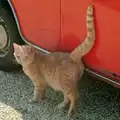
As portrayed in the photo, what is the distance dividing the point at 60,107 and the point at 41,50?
0.61m

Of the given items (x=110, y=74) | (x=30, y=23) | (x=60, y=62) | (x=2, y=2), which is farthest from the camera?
(x=2, y=2)

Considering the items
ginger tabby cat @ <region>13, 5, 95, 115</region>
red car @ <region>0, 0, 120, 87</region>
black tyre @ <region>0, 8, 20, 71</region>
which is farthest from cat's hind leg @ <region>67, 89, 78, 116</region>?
black tyre @ <region>0, 8, 20, 71</region>

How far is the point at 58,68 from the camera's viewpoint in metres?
3.31

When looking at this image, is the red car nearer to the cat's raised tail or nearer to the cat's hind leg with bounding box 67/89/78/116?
the cat's raised tail

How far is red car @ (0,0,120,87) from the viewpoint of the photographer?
281 cm

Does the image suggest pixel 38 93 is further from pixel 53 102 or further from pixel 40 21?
pixel 40 21

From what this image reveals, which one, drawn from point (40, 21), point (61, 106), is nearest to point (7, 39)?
point (40, 21)

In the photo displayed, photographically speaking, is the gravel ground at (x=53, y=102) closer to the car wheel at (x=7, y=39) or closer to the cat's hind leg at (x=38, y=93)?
the cat's hind leg at (x=38, y=93)

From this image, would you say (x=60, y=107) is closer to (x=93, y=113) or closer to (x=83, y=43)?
(x=93, y=113)

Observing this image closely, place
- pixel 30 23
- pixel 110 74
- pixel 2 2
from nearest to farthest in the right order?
pixel 110 74 → pixel 30 23 → pixel 2 2

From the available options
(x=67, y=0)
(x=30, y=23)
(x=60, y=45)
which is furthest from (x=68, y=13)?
(x=30, y=23)

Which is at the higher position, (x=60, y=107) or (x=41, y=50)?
(x=41, y=50)

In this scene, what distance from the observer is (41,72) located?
3467 millimetres

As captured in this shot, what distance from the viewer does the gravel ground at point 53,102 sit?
341 centimetres
